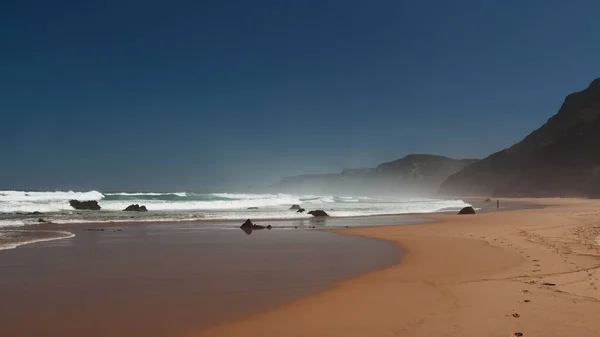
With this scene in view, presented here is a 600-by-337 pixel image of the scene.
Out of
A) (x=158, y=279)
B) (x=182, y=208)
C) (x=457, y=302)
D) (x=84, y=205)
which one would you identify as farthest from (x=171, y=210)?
(x=457, y=302)

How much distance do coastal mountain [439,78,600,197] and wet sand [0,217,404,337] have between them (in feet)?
256

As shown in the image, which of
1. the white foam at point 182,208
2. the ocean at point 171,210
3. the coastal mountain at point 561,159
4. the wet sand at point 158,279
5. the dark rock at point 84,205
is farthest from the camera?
the coastal mountain at point 561,159

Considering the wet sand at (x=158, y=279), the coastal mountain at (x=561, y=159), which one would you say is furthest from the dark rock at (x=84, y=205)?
the coastal mountain at (x=561, y=159)

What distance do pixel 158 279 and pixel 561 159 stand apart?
98.9m

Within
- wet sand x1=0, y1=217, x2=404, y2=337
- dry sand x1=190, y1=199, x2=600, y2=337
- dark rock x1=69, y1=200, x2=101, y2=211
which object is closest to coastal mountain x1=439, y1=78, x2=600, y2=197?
dark rock x1=69, y1=200, x2=101, y2=211

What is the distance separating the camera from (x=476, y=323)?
5.70 m

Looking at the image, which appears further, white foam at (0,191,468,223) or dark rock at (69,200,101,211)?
dark rock at (69,200,101,211)

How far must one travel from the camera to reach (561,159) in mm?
91125

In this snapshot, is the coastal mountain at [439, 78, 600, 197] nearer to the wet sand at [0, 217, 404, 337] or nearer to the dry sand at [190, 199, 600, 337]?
the dry sand at [190, 199, 600, 337]

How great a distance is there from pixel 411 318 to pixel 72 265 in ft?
26.1

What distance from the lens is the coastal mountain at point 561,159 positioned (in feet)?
278

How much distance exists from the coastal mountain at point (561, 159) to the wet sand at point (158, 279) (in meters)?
78.1

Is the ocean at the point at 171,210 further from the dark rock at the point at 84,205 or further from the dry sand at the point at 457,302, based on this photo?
the dry sand at the point at 457,302

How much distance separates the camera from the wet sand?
6.11 meters
